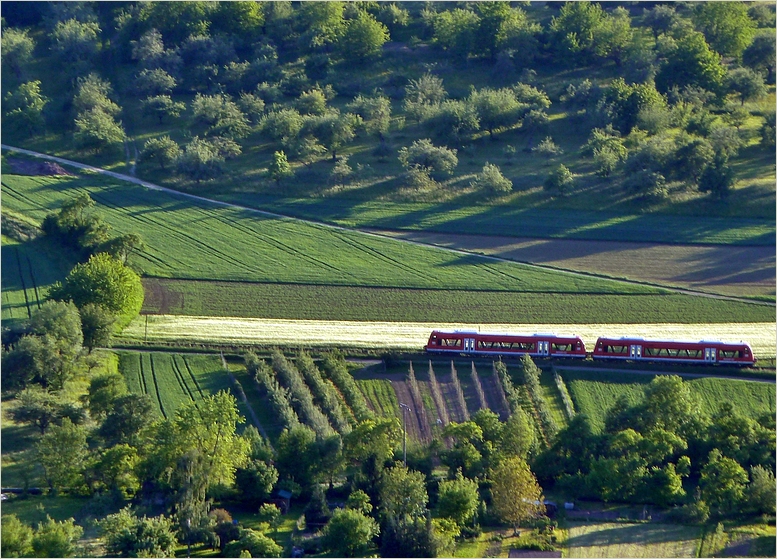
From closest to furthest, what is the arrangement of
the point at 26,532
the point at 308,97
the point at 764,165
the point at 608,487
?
the point at 26,532
the point at 608,487
the point at 764,165
the point at 308,97

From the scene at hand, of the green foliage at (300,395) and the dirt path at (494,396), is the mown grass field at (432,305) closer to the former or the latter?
the dirt path at (494,396)

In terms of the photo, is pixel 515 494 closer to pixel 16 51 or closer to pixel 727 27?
pixel 727 27

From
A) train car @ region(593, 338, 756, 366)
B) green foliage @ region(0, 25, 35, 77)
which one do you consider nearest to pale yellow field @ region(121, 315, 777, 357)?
train car @ region(593, 338, 756, 366)

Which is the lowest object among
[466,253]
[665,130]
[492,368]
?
[492,368]

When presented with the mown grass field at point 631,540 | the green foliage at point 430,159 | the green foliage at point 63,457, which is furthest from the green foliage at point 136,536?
the green foliage at point 430,159

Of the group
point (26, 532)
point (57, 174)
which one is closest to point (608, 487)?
point (26, 532)

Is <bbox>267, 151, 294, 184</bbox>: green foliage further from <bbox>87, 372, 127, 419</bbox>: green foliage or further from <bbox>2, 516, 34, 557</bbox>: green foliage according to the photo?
<bbox>2, 516, 34, 557</bbox>: green foliage

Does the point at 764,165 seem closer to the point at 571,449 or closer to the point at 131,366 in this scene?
the point at 571,449
